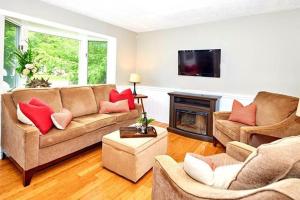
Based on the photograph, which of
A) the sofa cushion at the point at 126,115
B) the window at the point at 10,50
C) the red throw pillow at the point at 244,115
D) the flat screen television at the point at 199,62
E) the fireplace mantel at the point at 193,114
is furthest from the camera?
the flat screen television at the point at 199,62

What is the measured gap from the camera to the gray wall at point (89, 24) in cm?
270

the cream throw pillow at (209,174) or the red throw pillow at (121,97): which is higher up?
the red throw pillow at (121,97)

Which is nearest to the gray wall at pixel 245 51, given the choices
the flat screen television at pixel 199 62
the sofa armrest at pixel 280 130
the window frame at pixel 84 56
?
the flat screen television at pixel 199 62

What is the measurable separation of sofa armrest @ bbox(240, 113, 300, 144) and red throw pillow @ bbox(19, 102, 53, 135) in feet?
7.95

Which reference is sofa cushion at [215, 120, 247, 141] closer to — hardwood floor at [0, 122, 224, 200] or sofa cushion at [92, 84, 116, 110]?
hardwood floor at [0, 122, 224, 200]

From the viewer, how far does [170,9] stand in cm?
315

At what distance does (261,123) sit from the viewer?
2764 millimetres

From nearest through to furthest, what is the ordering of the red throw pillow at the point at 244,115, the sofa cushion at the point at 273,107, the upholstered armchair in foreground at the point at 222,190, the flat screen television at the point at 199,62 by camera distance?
the upholstered armchair in foreground at the point at 222,190 → the sofa cushion at the point at 273,107 → the red throw pillow at the point at 244,115 → the flat screen television at the point at 199,62

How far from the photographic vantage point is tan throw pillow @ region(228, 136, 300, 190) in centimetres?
77

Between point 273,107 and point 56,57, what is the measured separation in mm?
4048

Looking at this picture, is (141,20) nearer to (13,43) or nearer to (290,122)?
(13,43)

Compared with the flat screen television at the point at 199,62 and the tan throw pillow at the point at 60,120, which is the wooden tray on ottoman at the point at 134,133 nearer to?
the tan throw pillow at the point at 60,120

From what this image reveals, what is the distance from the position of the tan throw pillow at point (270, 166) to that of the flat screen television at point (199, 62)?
2988 mm

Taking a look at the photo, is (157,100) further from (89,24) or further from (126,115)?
(89,24)
